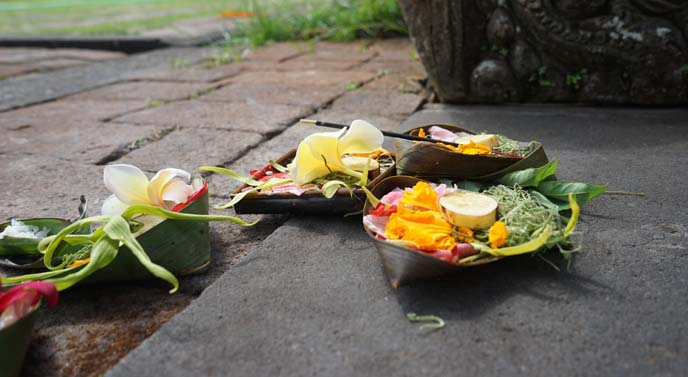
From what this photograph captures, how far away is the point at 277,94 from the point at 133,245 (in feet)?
7.14

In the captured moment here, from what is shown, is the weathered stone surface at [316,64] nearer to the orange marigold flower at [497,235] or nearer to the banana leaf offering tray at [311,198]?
the banana leaf offering tray at [311,198]

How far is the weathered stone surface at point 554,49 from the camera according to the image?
7.95 ft

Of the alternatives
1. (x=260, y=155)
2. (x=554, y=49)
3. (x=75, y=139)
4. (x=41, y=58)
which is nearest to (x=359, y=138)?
(x=260, y=155)

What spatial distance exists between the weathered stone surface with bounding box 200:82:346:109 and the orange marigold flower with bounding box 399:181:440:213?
1.70m

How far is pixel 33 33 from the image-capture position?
6.62 metres

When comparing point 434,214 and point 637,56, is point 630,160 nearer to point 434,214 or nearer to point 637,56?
point 637,56

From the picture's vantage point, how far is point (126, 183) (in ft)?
4.73

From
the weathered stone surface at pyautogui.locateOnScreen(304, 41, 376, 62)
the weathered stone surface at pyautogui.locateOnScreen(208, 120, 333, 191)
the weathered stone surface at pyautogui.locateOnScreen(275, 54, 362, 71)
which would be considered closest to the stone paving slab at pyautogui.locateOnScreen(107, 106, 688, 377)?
the weathered stone surface at pyautogui.locateOnScreen(208, 120, 333, 191)

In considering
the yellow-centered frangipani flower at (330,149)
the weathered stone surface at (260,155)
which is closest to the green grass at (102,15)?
the weathered stone surface at (260,155)

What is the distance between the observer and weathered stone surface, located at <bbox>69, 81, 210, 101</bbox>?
3.51 m

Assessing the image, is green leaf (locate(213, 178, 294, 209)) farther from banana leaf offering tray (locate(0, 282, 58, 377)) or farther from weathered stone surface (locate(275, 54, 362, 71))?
weathered stone surface (locate(275, 54, 362, 71))

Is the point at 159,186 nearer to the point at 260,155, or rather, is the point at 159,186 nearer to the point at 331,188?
the point at 331,188

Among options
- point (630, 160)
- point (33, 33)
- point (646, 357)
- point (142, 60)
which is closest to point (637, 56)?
point (630, 160)

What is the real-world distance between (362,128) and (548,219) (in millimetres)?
548
